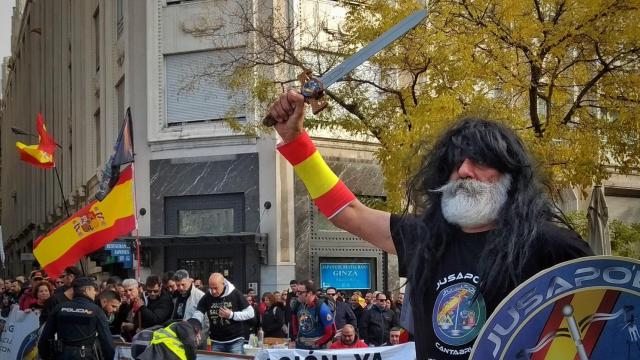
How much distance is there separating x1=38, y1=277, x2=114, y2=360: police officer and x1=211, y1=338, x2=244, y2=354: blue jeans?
2.49 metres

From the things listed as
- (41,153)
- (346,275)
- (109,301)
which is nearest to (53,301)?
(109,301)

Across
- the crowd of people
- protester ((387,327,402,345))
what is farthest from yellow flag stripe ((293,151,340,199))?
protester ((387,327,402,345))

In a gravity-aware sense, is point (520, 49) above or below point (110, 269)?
→ above

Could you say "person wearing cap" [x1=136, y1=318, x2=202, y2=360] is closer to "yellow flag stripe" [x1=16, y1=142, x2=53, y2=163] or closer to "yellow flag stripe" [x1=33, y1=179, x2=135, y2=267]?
"yellow flag stripe" [x1=33, y1=179, x2=135, y2=267]

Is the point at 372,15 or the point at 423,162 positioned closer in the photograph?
the point at 423,162

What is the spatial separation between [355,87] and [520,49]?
4021 millimetres

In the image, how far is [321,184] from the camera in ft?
11.2

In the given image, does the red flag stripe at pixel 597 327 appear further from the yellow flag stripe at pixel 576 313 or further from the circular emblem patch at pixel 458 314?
the circular emblem patch at pixel 458 314

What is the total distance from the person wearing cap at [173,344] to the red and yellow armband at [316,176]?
3648 mm

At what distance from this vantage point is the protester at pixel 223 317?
484 inches

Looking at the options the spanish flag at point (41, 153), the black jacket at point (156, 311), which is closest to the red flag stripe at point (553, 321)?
the black jacket at point (156, 311)

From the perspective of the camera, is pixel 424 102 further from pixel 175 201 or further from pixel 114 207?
pixel 175 201

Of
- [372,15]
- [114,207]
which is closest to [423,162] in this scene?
[114,207]

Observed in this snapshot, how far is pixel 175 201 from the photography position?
2472 centimetres
